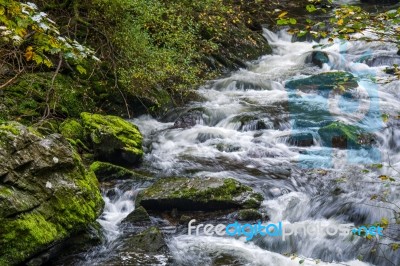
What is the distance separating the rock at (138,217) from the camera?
5859 millimetres

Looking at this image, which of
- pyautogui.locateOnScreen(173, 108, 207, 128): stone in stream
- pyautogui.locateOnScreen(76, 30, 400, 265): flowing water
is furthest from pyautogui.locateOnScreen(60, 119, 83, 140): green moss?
pyautogui.locateOnScreen(173, 108, 207, 128): stone in stream

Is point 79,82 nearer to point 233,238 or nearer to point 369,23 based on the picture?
point 233,238

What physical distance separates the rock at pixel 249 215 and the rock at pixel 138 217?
1250 millimetres

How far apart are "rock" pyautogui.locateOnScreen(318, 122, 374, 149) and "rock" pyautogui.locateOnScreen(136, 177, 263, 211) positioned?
2857 mm

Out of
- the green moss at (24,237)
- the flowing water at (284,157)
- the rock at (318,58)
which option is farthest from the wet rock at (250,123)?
the green moss at (24,237)

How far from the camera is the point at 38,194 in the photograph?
15.4ft

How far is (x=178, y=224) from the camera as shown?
5879 mm

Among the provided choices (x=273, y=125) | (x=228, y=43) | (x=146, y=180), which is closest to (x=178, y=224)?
(x=146, y=180)

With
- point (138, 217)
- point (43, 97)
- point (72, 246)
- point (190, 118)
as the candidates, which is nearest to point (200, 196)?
point (138, 217)

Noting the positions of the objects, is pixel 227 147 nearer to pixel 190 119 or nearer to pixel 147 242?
pixel 190 119

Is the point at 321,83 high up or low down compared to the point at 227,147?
up

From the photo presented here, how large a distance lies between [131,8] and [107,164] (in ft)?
14.9

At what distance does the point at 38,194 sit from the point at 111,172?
2.46 m

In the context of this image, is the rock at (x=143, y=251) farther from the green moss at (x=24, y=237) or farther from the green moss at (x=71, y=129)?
the green moss at (x=71, y=129)
